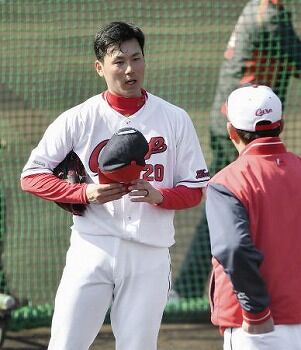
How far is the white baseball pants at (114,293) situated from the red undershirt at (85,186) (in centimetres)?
Result: 20

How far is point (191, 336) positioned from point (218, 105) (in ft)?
4.64

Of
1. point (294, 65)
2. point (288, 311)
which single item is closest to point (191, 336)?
point (294, 65)

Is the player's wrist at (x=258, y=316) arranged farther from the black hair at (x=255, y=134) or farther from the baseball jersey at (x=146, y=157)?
the baseball jersey at (x=146, y=157)

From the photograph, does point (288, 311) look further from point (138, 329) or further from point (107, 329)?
point (107, 329)

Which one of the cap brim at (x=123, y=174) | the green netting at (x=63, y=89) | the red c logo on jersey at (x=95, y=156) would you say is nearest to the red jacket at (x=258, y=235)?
the cap brim at (x=123, y=174)

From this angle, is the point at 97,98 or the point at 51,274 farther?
the point at 51,274

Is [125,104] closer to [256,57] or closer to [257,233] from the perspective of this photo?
[257,233]

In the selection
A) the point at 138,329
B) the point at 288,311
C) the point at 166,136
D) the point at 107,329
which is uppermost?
the point at 166,136

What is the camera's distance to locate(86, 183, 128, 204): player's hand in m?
3.94

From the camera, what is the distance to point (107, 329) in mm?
6164

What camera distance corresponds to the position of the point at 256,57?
20.9ft

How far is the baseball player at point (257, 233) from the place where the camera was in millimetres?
3309

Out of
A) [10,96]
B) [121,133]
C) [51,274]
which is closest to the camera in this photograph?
[121,133]

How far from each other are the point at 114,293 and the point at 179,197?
1.51ft
